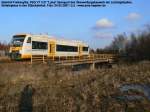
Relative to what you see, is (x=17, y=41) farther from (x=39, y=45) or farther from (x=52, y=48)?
(x=52, y=48)

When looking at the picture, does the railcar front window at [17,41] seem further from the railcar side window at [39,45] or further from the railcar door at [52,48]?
the railcar door at [52,48]

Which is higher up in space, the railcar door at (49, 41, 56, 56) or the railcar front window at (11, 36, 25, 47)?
the railcar front window at (11, 36, 25, 47)

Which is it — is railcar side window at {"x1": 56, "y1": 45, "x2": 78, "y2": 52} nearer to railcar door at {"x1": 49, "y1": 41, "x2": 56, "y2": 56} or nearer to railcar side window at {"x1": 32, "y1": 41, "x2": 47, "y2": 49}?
railcar door at {"x1": 49, "y1": 41, "x2": 56, "y2": 56}

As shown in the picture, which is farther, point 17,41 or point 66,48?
point 66,48

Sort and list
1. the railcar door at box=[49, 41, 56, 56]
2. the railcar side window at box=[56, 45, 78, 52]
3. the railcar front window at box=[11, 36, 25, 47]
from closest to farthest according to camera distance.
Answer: the railcar front window at box=[11, 36, 25, 47] < the railcar door at box=[49, 41, 56, 56] < the railcar side window at box=[56, 45, 78, 52]

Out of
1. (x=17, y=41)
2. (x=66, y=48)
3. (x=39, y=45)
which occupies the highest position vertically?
(x=17, y=41)

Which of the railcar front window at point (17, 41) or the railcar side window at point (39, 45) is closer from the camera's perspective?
the railcar front window at point (17, 41)

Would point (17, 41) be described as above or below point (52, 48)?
above

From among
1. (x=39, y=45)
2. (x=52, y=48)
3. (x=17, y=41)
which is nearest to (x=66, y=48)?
(x=52, y=48)

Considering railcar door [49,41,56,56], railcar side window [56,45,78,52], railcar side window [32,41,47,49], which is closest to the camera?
railcar side window [32,41,47,49]

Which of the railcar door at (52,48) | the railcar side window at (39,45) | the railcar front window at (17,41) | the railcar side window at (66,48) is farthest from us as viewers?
the railcar side window at (66,48)

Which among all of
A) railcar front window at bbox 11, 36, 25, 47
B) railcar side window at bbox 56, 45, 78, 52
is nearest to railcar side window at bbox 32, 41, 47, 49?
railcar front window at bbox 11, 36, 25, 47

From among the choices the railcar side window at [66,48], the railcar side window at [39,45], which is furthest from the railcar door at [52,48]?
the railcar side window at [39,45]

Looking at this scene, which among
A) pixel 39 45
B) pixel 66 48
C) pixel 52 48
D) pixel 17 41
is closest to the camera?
pixel 17 41
